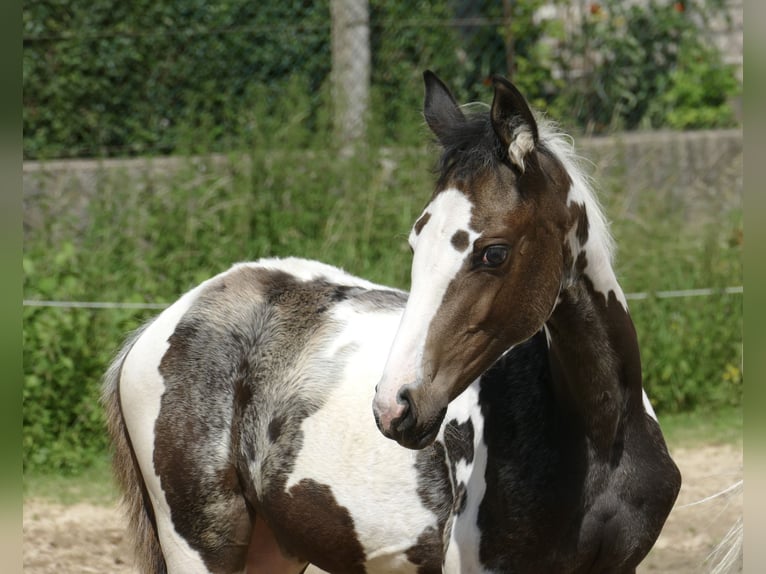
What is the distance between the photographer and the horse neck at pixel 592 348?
8.11 feet

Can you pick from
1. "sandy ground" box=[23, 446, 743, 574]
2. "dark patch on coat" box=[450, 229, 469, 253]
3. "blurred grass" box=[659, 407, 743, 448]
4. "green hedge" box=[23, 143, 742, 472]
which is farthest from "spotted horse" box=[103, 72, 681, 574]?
"blurred grass" box=[659, 407, 743, 448]

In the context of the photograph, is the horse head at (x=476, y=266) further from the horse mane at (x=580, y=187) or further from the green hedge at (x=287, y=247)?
the green hedge at (x=287, y=247)

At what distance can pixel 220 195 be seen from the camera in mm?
7188

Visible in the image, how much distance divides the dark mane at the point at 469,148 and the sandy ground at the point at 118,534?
245 cm

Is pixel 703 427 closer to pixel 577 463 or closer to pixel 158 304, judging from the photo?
pixel 158 304

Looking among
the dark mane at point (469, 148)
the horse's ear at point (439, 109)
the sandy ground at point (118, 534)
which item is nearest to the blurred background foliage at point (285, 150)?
the sandy ground at point (118, 534)

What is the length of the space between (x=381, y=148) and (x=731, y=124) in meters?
3.33

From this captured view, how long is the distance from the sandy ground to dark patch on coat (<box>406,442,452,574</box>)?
6.23ft

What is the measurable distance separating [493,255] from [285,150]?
5.16 m

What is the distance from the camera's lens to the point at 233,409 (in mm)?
3193

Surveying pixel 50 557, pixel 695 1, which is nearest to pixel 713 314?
pixel 695 1

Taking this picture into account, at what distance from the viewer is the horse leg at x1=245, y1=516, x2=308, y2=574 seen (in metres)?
3.45

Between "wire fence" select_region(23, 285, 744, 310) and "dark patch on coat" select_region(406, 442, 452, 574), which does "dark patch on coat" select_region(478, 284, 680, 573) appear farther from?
"wire fence" select_region(23, 285, 744, 310)

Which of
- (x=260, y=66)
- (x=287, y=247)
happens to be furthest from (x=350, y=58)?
(x=287, y=247)
